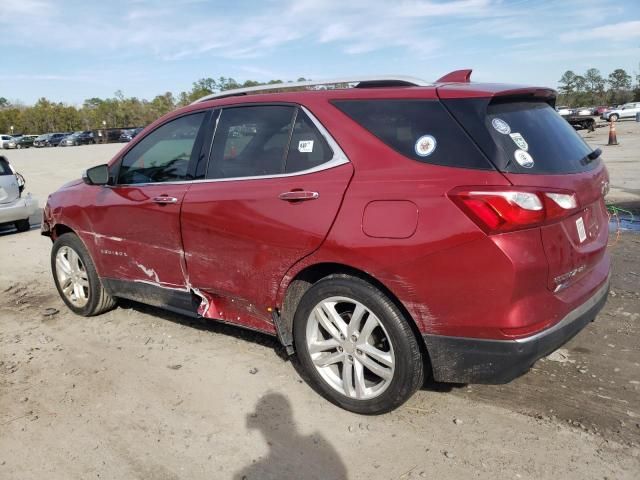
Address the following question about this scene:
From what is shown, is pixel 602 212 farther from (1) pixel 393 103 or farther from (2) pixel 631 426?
(1) pixel 393 103

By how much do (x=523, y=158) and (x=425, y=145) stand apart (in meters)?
0.48

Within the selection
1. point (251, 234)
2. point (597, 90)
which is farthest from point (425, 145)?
point (597, 90)

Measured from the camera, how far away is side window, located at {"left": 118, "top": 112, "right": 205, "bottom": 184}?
3936mm

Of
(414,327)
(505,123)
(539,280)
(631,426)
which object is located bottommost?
(631,426)

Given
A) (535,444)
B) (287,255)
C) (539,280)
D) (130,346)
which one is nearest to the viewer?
(539,280)

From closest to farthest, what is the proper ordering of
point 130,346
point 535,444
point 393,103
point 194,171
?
point 535,444, point 393,103, point 194,171, point 130,346

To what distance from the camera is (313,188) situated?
3055 mm

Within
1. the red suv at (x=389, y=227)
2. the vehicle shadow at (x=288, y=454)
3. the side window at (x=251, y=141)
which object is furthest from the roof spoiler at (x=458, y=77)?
the vehicle shadow at (x=288, y=454)

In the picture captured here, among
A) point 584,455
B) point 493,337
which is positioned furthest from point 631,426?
point 493,337

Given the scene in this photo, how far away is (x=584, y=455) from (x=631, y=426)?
1.35ft

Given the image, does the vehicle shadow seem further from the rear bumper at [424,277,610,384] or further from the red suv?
the rear bumper at [424,277,610,384]

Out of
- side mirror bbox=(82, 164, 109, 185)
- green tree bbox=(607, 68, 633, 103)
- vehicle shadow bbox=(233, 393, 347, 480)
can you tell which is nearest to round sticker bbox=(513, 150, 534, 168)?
vehicle shadow bbox=(233, 393, 347, 480)

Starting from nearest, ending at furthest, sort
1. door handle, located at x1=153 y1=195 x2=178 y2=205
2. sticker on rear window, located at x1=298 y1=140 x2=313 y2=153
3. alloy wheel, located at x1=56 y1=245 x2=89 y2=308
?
sticker on rear window, located at x1=298 y1=140 x2=313 y2=153 → door handle, located at x1=153 y1=195 x2=178 y2=205 → alloy wheel, located at x1=56 y1=245 x2=89 y2=308

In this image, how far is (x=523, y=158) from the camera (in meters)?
2.64
